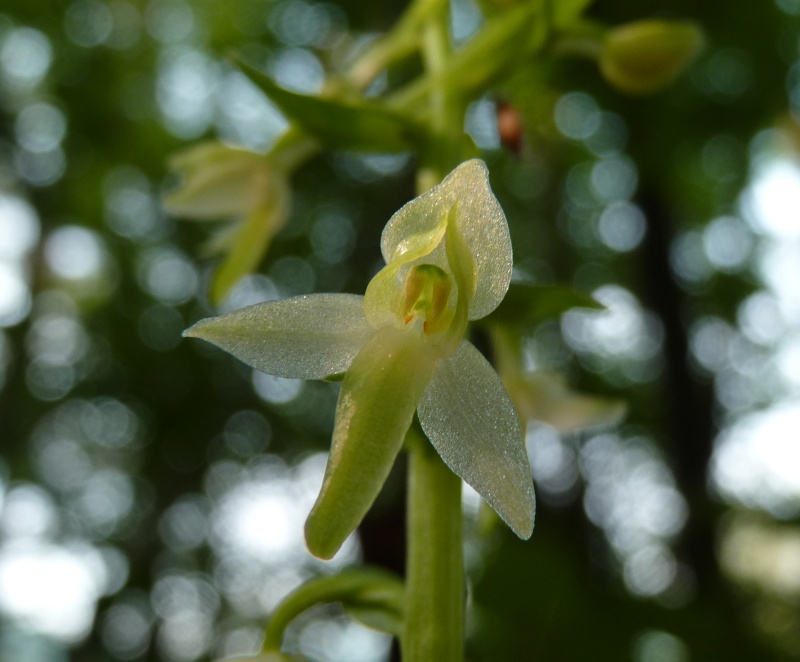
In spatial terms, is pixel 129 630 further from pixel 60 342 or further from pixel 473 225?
pixel 473 225

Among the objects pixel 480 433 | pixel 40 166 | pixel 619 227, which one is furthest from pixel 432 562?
pixel 619 227

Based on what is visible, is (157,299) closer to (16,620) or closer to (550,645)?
(16,620)

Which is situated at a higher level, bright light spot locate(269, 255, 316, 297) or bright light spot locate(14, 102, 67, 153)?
bright light spot locate(14, 102, 67, 153)

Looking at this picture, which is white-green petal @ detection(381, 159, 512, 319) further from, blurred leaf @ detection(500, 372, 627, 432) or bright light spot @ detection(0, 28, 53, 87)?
bright light spot @ detection(0, 28, 53, 87)

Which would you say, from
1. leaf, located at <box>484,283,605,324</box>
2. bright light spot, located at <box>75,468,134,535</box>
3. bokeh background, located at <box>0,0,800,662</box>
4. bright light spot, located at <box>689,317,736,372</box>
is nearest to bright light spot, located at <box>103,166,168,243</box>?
bokeh background, located at <box>0,0,800,662</box>

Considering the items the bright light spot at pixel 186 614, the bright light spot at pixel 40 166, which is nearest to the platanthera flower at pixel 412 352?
the bright light spot at pixel 40 166

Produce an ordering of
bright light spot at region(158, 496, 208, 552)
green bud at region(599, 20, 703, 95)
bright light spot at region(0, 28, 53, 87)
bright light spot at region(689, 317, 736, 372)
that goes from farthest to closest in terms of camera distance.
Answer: bright light spot at region(158, 496, 208, 552), bright light spot at region(689, 317, 736, 372), bright light spot at region(0, 28, 53, 87), green bud at region(599, 20, 703, 95)

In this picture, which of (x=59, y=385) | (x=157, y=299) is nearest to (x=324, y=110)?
(x=157, y=299)
